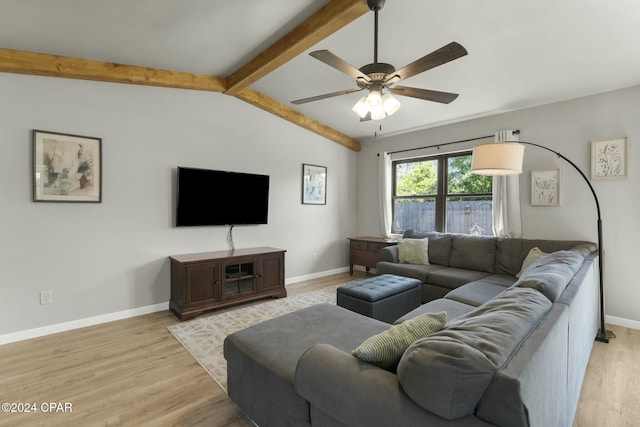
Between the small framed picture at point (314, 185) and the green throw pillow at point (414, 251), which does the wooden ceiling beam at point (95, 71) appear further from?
the green throw pillow at point (414, 251)

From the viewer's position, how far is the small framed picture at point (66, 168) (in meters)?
2.90

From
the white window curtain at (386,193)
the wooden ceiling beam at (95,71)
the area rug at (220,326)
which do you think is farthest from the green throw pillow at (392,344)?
the white window curtain at (386,193)

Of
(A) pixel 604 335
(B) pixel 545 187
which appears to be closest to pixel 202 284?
(A) pixel 604 335

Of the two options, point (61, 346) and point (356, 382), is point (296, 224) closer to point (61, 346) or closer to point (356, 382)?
point (61, 346)

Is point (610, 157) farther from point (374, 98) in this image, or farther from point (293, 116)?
point (293, 116)

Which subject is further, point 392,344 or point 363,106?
point 363,106

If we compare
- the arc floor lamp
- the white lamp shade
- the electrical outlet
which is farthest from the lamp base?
the electrical outlet

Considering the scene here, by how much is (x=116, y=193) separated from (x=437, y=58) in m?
3.39

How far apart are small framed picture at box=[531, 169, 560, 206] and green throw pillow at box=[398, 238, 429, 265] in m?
1.45

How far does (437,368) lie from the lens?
36.3 inches

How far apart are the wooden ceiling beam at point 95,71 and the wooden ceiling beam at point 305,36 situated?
57cm

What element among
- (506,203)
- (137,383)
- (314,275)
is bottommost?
(137,383)

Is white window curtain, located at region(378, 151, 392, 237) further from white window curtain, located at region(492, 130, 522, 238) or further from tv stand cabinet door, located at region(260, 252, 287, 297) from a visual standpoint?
tv stand cabinet door, located at region(260, 252, 287, 297)

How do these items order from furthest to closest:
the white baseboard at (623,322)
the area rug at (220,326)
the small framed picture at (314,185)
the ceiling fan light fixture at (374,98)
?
1. the small framed picture at (314,185)
2. the white baseboard at (623,322)
3. the area rug at (220,326)
4. the ceiling fan light fixture at (374,98)
